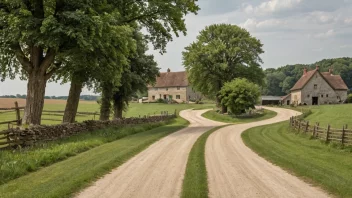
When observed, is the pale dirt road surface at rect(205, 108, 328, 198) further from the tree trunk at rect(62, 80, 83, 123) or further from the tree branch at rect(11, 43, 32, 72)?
the tree trunk at rect(62, 80, 83, 123)

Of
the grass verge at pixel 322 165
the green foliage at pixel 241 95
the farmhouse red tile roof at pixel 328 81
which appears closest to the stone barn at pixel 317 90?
the farmhouse red tile roof at pixel 328 81

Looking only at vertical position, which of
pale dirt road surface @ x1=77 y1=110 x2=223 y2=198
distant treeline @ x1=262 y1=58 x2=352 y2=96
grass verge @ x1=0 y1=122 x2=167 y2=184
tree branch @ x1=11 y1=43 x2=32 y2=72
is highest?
distant treeline @ x1=262 y1=58 x2=352 y2=96

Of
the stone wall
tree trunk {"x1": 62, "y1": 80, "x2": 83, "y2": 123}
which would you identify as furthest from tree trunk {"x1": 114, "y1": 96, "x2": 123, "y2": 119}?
tree trunk {"x1": 62, "y1": 80, "x2": 83, "y2": 123}

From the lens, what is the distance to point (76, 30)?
2070cm

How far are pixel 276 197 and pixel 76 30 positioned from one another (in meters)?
15.8

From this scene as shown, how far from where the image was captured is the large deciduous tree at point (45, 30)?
20266 millimetres

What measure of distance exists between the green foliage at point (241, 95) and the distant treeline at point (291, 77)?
3554 inches

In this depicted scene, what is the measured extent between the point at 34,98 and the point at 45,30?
215 inches

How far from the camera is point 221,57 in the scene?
6078 centimetres

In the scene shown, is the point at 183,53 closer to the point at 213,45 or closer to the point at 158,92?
the point at 213,45

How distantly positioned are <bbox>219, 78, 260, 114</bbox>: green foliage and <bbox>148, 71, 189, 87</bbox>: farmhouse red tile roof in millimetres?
44689

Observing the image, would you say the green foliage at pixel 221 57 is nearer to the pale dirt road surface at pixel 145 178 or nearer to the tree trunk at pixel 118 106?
the tree trunk at pixel 118 106

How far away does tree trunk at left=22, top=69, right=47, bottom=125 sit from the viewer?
2291cm

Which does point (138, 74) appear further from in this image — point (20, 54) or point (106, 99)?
point (20, 54)
